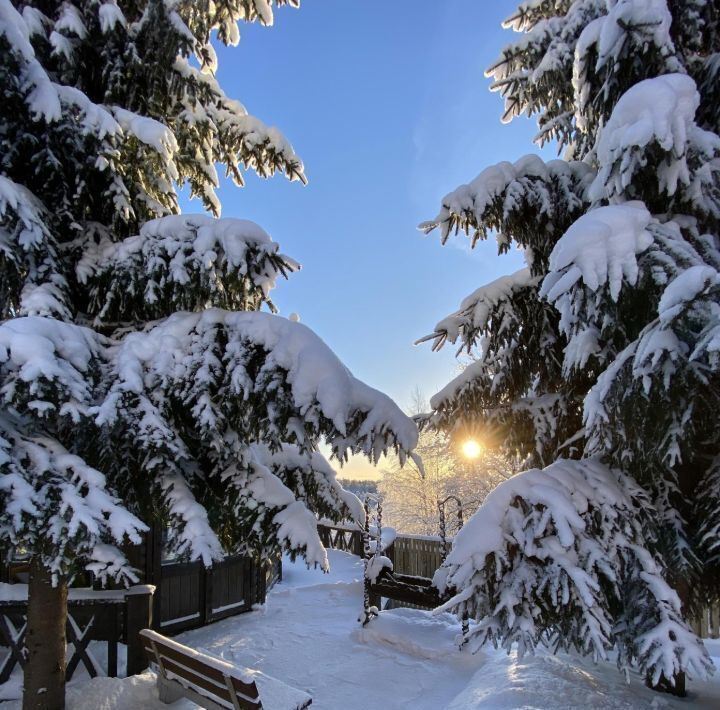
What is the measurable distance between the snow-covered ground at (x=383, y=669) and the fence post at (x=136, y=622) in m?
0.32

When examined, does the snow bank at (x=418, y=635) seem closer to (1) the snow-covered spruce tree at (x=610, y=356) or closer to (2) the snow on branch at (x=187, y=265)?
(1) the snow-covered spruce tree at (x=610, y=356)

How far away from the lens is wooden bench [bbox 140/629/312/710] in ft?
13.4

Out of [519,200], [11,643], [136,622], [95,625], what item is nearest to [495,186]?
[519,200]

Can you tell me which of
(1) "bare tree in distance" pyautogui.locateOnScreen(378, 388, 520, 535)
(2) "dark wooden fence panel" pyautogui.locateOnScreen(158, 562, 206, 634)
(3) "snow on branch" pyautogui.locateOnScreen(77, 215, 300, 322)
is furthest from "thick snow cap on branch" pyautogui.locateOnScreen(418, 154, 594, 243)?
(1) "bare tree in distance" pyautogui.locateOnScreen(378, 388, 520, 535)

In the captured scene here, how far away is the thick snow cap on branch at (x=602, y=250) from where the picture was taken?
9.89ft

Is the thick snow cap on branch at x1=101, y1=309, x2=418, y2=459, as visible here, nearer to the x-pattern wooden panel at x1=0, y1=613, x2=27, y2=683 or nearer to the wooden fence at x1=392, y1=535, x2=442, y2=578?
the x-pattern wooden panel at x1=0, y1=613, x2=27, y2=683

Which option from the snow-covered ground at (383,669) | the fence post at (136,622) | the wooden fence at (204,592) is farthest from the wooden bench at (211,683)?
the wooden fence at (204,592)

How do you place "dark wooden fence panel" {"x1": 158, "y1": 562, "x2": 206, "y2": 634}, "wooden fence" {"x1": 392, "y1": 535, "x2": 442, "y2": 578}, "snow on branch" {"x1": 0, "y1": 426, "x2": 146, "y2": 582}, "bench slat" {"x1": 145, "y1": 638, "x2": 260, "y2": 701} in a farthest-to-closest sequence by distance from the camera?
"wooden fence" {"x1": 392, "y1": 535, "x2": 442, "y2": 578}, "dark wooden fence panel" {"x1": 158, "y1": 562, "x2": 206, "y2": 634}, "bench slat" {"x1": 145, "y1": 638, "x2": 260, "y2": 701}, "snow on branch" {"x1": 0, "y1": 426, "x2": 146, "y2": 582}

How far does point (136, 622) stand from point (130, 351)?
13.6 ft

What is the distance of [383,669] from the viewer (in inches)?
295

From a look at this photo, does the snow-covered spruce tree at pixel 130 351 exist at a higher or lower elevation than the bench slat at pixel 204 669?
higher

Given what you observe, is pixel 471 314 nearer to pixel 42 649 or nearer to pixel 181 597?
pixel 42 649

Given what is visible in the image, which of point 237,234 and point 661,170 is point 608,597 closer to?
point 661,170

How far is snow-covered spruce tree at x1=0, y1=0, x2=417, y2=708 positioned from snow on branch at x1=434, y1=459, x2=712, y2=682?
0.82 meters
